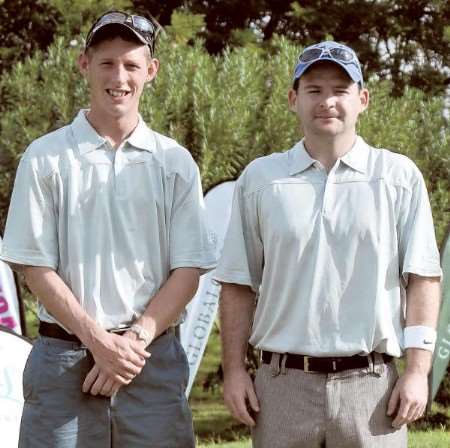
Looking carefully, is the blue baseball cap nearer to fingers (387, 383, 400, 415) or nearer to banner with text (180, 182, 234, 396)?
fingers (387, 383, 400, 415)

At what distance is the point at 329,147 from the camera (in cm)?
312

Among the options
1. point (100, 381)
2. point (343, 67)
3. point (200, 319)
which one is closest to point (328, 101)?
point (343, 67)

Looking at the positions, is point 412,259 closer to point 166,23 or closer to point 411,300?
point 411,300

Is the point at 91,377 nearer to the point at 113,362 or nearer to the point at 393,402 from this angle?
the point at 113,362

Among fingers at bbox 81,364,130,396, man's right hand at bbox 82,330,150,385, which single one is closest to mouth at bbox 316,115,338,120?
man's right hand at bbox 82,330,150,385

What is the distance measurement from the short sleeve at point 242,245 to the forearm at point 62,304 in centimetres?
46

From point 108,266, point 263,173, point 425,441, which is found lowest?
point 425,441

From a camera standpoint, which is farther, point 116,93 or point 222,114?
point 222,114

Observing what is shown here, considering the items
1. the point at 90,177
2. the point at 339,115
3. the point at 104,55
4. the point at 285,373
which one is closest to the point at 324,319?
the point at 285,373

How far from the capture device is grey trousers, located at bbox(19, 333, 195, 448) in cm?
311

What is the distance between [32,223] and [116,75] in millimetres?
563

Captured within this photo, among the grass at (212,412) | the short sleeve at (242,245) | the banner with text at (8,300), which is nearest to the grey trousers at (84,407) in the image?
the short sleeve at (242,245)

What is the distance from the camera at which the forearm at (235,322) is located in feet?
10.3

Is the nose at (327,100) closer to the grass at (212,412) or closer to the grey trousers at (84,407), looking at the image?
the grey trousers at (84,407)
